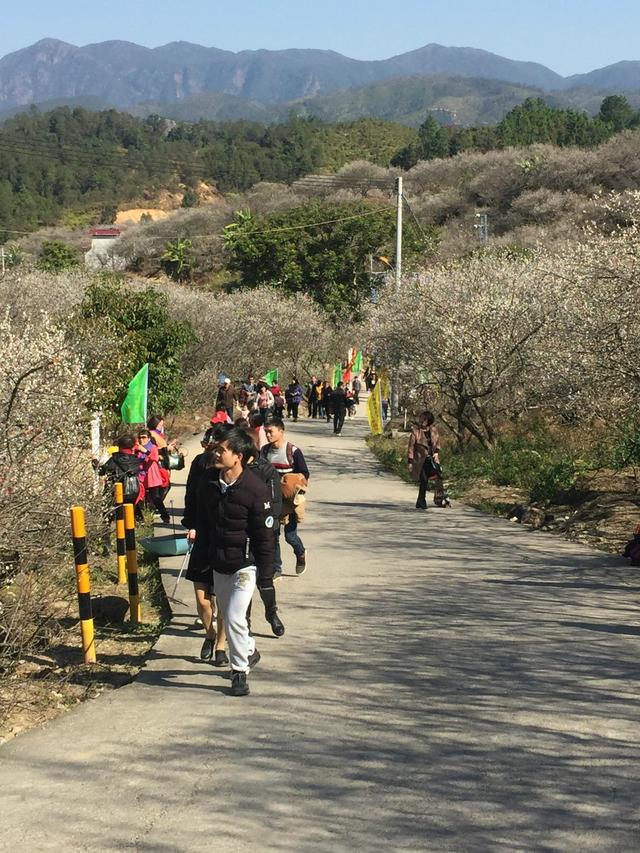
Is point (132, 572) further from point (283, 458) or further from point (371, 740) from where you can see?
point (371, 740)

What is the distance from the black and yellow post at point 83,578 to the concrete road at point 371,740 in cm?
58

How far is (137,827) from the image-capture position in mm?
5051

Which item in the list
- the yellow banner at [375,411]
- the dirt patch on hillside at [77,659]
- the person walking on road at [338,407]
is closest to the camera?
the dirt patch on hillside at [77,659]

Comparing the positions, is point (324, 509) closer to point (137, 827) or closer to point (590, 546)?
point (590, 546)

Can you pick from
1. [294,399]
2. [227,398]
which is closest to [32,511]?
[227,398]

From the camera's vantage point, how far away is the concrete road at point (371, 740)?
4957 millimetres

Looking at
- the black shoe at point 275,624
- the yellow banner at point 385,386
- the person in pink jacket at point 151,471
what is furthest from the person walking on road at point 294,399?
the black shoe at point 275,624

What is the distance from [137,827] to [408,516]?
38.5 ft

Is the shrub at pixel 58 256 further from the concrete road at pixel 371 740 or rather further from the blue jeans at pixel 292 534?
the concrete road at pixel 371 740

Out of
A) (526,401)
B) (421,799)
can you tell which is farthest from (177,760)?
(526,401)

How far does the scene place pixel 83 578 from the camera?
8.06 meters

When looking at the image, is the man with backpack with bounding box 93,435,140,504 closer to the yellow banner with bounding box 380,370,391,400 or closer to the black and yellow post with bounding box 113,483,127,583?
the black and yellow post with bounding box 113,483,127,583

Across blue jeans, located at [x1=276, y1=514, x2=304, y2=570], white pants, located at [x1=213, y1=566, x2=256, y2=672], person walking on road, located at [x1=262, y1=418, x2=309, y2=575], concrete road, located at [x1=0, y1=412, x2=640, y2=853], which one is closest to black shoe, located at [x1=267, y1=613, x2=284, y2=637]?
concrete road, located at [x1=0, y1=412, x2=640, y2=853]

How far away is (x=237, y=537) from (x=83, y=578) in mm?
1417
